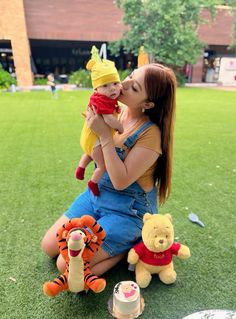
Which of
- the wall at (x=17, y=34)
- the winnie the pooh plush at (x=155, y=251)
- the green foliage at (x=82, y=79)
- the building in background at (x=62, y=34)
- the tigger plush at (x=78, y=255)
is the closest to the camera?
the tigger plush at (x=78, y=255)

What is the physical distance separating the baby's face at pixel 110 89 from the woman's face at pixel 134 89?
0.07 meters

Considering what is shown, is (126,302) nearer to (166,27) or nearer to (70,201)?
(70,201)

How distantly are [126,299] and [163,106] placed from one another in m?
1.03

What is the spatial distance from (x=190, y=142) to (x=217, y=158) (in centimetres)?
92

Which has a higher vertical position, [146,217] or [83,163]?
[83,163]

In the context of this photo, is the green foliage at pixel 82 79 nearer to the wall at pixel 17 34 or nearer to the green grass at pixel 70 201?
the wall at pixel 17 34

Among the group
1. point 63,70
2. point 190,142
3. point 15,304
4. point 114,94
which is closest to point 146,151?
point 114,94

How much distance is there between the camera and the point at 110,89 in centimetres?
153

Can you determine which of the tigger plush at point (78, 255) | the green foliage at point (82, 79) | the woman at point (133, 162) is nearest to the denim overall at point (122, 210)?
the woman at point (133, 162)

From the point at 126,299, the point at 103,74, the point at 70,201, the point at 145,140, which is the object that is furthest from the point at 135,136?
the point at 70,201

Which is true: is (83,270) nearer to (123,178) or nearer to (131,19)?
(123,178)

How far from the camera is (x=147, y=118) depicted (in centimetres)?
176

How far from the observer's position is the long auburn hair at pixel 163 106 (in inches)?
63.1

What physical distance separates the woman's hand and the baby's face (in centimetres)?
11
